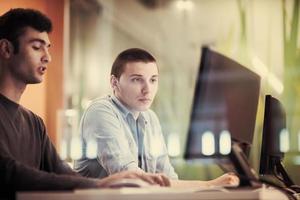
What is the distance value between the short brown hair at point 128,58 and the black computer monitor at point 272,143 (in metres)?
0.76

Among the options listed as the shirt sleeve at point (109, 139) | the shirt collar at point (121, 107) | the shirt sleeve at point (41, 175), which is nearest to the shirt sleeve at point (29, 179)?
the shirt sleeve at point (41, 175)

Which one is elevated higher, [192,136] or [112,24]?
[112,24]

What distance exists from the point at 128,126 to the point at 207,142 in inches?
36.1

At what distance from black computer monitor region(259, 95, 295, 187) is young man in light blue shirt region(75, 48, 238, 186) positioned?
305 millimetres

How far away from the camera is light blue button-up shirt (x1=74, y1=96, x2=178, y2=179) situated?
250cm

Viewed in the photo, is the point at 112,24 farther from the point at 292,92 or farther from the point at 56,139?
the point at 292,92

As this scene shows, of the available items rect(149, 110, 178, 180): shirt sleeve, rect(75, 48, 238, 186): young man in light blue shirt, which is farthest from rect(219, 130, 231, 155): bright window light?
rect(149, 110, 178, 180): shirt sleeve

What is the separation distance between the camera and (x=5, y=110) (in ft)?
6.94

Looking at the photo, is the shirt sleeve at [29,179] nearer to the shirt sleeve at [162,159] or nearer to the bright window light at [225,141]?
the bright window light at [225,141]

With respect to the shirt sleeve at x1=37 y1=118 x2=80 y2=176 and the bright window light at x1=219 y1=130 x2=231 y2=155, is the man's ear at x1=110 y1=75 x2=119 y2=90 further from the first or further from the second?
the bright window light at x1=219 y1=130 x2=231 y2=155

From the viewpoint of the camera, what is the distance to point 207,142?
Answer: 173cm

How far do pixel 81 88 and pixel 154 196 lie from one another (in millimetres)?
1430

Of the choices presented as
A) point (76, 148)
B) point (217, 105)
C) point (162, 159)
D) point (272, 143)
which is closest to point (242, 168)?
point (217, 105)

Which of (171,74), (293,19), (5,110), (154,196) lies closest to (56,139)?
(5,110)
